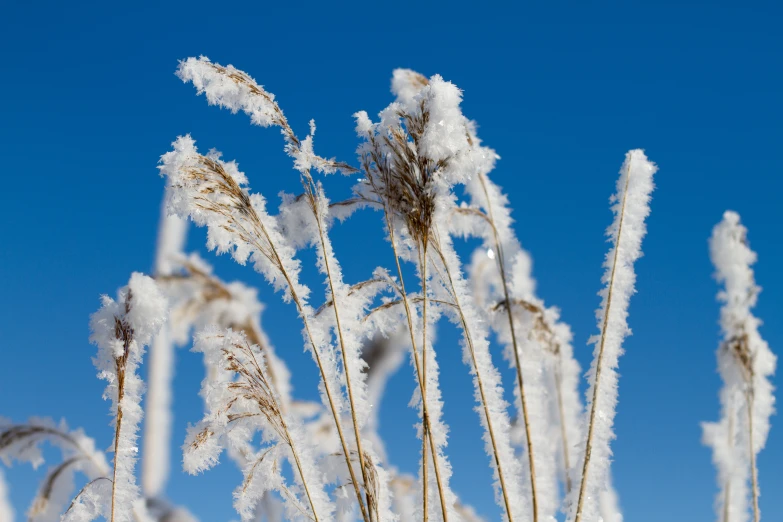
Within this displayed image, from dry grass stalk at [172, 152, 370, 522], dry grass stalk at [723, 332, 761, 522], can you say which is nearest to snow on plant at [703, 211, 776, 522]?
dry grass stalk at [723, 332, 761, 522]

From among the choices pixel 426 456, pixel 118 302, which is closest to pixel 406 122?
pixel 426 456

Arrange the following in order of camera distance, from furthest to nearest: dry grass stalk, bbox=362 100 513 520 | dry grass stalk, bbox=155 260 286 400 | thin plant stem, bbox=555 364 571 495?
dry grass stalk, bbox=155 260 286 400
thin plant stem, bbox=555 364 571 495
dry grass stalk, bbox=362 100 513 520

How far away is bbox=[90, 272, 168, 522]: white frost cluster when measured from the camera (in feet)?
5.63

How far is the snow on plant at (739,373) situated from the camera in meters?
2.07

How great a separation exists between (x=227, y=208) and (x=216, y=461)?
2.18 ft

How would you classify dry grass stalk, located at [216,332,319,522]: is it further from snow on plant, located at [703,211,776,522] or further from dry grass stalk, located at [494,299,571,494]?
snow on plant, located at [703,211,776,522]

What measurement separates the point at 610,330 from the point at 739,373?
852mm

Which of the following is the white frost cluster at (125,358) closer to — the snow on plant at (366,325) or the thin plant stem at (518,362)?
the snow on plant at (366,325)

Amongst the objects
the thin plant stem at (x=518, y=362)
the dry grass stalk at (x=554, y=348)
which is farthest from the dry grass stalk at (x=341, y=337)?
the dry grass stalk at (x=554, y=348)

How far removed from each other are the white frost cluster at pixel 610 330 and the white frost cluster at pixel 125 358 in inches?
43.9

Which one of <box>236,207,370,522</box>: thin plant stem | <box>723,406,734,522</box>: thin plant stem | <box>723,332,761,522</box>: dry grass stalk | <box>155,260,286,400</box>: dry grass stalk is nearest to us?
<box>236,207,370,522</box>: thin plant stem

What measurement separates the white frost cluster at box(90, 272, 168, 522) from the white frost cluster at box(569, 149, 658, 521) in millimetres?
1114

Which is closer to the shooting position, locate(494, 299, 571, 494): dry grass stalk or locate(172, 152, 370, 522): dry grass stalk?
locate(172, 152, 370, 522): dry grass stalk

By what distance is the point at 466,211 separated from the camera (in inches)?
70.7
